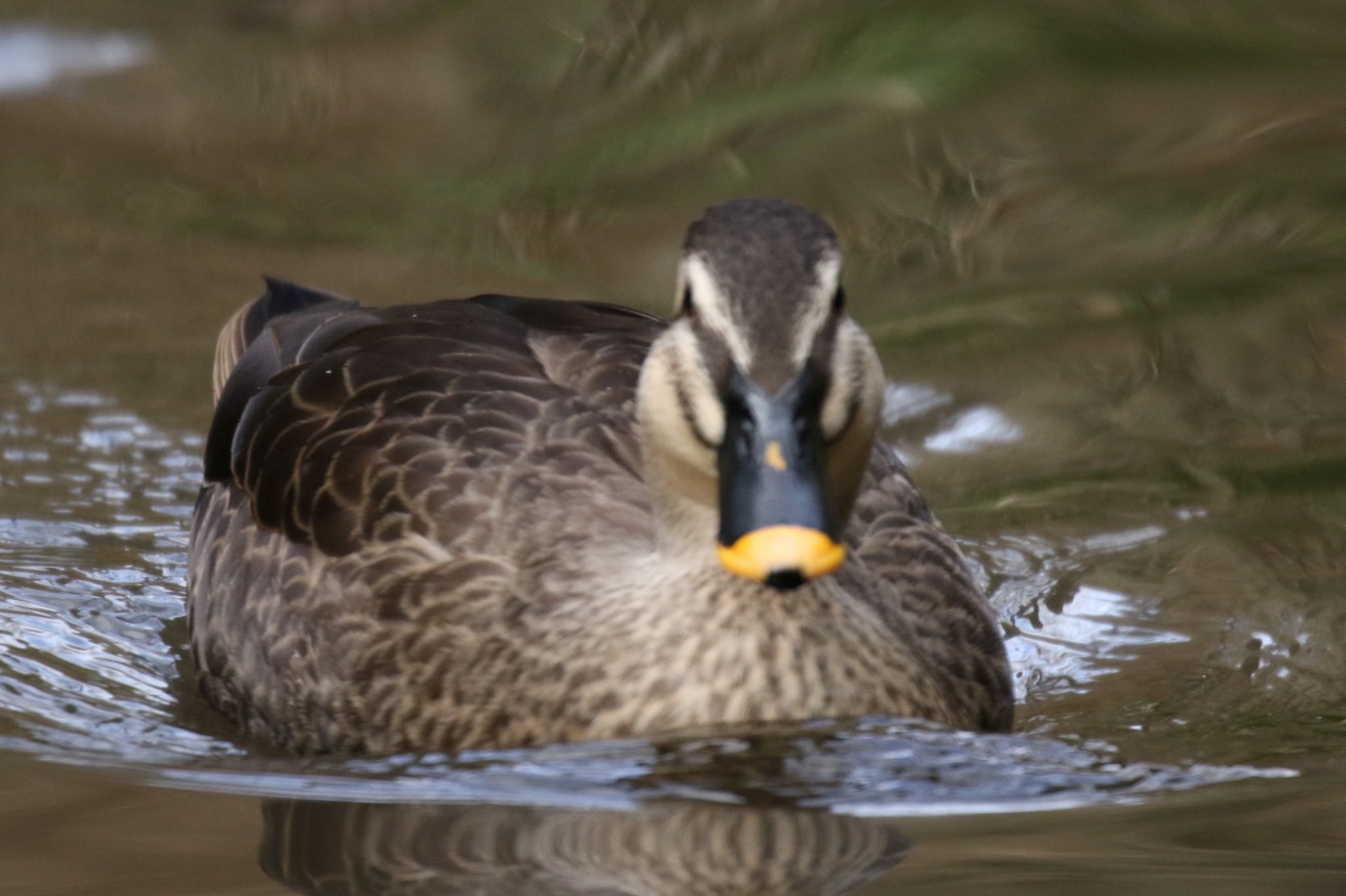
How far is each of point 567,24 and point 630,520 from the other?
7294 mm

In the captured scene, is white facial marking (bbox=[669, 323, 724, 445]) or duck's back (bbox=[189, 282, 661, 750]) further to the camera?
duck's back (bbox=[189, 282, 661, 750])

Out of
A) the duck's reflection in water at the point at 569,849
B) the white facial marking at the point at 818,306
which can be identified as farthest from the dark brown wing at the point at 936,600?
the white facial marking at the point at 818,306

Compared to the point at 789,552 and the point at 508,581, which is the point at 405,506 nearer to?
the point at 508,581

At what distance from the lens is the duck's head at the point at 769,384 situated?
5289 mm

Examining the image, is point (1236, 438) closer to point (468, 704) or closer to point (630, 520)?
point (630, 520)

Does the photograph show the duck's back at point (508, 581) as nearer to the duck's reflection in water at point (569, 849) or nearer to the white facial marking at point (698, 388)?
the duck's reflection in water at point (569, 849)

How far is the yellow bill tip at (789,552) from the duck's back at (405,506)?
1.13m

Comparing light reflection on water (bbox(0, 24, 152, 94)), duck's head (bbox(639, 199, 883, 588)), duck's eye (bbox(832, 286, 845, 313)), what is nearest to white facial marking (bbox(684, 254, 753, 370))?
duck's head (bbox(639, 199, 883, 588))

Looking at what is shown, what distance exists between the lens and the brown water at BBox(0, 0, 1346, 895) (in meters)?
5.52

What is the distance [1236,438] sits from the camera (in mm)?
8977

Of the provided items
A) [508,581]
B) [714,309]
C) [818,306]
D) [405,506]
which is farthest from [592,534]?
[818,306]

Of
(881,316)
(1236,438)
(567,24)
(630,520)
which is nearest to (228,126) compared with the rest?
(567,24)

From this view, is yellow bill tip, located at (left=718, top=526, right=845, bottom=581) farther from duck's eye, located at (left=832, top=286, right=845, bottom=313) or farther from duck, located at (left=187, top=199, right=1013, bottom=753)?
duck's eye, located at (left=832, top=286, right=845, bottom=313)

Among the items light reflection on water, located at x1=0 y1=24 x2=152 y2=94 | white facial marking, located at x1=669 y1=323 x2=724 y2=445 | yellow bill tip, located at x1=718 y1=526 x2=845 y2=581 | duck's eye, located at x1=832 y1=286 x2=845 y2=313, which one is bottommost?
yellow bill tip, located at x1=718 y1=526 x2=845 y2=581
